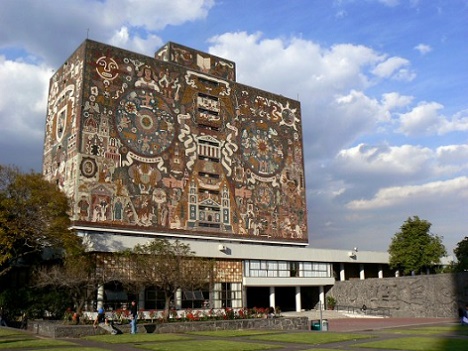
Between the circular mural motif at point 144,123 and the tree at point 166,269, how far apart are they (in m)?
14.3

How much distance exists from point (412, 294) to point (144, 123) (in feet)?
103

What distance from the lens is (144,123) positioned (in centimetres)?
5028

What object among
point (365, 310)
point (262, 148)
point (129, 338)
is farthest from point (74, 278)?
point (262, 148)

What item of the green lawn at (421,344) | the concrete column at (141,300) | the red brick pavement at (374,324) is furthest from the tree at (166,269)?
the green lawn at (421,344)

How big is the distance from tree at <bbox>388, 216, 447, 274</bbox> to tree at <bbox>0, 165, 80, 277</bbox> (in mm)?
41601

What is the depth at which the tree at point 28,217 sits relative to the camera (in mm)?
34719

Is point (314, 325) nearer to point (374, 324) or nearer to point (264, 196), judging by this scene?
point (374, 324)

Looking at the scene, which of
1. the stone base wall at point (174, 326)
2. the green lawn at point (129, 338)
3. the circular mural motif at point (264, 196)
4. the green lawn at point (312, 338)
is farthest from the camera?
the circular mural motif at point (264, 196)

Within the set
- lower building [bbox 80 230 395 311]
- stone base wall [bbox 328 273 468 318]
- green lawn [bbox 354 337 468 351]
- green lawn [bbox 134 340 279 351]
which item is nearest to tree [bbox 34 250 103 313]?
lower building [bbox 80 230 395 311]

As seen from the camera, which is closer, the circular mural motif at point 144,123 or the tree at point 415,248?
the circular mural motif at point 144,123

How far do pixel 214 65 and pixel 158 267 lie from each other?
32.0 metres

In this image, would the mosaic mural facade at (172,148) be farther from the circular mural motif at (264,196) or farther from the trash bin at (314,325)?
the trash bin at (314,325)

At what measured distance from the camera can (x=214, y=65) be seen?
5978 cm

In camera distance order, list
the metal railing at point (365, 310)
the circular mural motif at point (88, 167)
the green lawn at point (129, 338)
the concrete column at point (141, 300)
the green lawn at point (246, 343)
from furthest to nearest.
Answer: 1. the metal railing at point (365, 310)
2. the circular mural motif at point (88, 167)
3. the concrete column at point (141, 300)
4. the green lawn at point (129, 338)
5. the green lawn at point (246, 343)
